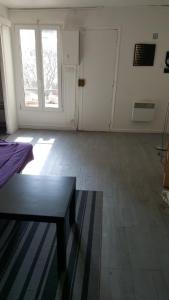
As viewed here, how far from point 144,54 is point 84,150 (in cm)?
219

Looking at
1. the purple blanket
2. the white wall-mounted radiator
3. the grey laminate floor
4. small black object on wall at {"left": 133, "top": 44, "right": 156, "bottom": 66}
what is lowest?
the grey laminate floor

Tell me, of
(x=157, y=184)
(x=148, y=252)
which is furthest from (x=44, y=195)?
(x=157, y=184)

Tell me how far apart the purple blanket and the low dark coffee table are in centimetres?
13

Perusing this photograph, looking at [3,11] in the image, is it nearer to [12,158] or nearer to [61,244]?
[12,158]

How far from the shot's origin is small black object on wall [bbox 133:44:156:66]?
4.16 metres

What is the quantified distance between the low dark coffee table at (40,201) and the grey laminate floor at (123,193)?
18.5 inches

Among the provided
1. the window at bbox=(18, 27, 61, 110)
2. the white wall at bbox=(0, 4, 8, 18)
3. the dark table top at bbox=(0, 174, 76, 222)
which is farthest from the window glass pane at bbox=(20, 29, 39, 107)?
the dark table top at bbox=(0, 174, 76, 222)

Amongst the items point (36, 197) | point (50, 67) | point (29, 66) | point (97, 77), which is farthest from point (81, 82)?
point (36, 197)

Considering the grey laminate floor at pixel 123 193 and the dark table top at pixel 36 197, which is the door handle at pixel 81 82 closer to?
the grey laminate floor at pixel 123 193

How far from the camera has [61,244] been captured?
1.53 m

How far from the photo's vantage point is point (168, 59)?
4207 millimetres

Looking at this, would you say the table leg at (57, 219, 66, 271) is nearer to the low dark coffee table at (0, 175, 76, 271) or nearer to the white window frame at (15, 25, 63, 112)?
the low dark coffee table at (0, 175, 76, 271)

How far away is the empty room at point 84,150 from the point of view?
156 cm

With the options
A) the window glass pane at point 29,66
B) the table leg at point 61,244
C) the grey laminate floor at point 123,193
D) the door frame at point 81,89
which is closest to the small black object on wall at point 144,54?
the door frame at point 81,89
